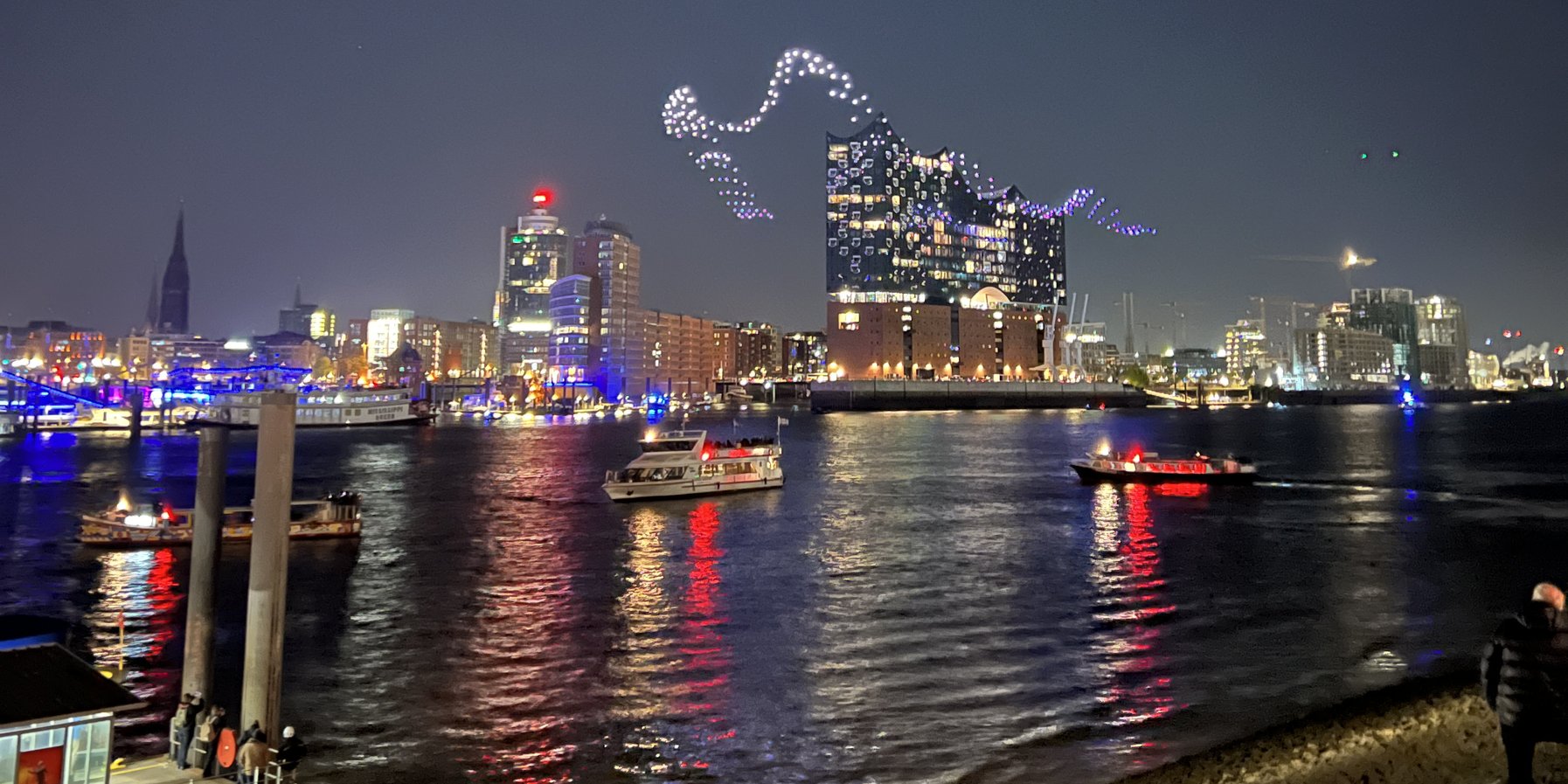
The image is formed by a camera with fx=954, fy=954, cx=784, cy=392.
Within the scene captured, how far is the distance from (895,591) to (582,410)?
179 metres

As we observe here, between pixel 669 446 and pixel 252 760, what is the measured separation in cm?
3636

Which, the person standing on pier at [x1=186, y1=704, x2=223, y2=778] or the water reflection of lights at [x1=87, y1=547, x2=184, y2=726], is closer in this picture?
the person standing on pier at [x1=186, y1=704, x2=223, y2=778]

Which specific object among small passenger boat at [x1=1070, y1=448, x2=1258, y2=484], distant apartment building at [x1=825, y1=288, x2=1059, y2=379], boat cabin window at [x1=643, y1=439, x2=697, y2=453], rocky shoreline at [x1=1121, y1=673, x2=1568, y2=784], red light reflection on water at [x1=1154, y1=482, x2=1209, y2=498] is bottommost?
rocky shoreline at [x1=1121, y1=673, x2=1568, y2=784]

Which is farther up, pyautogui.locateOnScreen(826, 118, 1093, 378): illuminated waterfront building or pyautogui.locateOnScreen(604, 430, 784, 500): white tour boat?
pyautogui.locateOnScreen(826, 118, 1093, 378): illuminated waterfront building

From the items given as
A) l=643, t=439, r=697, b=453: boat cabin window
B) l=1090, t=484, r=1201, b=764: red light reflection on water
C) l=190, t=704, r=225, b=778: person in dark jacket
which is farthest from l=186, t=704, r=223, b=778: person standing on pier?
l=643, t=439, r=697, b=453: boat cabin window

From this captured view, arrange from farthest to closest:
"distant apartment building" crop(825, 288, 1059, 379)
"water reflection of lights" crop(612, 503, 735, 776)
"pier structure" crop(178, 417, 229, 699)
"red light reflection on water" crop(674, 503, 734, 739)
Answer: "distant apartment building" crop(825, 288, 1059, 379)
"red light reflection on water" crop(674, 503, 734, 739)
"water reflection of lights" crop(612, 503, 735, 776)
"pier structure" crop(178, 417, 229, 699)

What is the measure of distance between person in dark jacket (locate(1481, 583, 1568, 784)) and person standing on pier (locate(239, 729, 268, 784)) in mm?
10332

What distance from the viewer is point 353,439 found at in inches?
3799

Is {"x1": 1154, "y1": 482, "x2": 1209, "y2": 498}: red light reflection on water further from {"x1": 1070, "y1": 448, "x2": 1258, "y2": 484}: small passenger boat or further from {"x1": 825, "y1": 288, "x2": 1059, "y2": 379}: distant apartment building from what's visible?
{"x1": 825, "y1": 288, "x2": 1059, "y2": 379}: distant apartment building

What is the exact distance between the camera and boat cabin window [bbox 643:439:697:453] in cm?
4472

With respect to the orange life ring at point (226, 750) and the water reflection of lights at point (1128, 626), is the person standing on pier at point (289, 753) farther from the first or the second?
the water reflection of lights at point (1128, 626)

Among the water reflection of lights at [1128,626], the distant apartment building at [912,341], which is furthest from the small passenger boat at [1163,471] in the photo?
the distant apartment building at [912,341]

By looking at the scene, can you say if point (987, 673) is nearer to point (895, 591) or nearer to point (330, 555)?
point (895, 591)

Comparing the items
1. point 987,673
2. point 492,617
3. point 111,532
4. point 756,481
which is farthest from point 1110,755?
point 756,481
